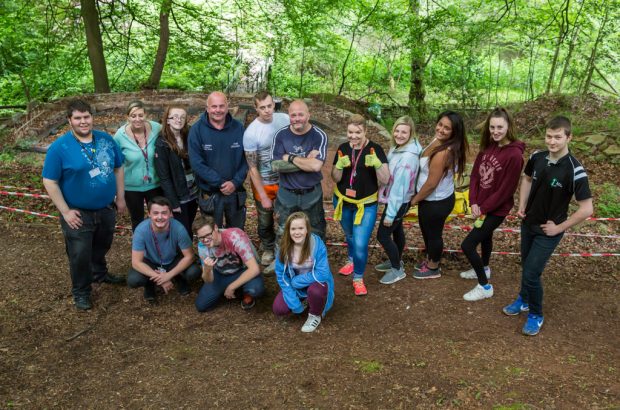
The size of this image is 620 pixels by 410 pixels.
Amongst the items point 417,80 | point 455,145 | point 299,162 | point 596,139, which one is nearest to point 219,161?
point 299,162

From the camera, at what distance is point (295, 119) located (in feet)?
13.2

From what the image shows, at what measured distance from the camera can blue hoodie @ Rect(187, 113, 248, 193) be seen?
4.22 metres

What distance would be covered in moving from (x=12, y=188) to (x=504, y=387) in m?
6.89

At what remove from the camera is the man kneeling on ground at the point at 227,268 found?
13.0 feet

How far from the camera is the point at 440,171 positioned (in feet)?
13.2

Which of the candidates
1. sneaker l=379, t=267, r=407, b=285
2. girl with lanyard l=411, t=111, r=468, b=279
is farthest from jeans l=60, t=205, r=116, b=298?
girl with lanyard l=411, t=111, r=468, b=279

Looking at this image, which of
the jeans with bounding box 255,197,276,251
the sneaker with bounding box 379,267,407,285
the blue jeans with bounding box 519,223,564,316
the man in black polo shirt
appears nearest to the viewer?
the man in black polo shirt

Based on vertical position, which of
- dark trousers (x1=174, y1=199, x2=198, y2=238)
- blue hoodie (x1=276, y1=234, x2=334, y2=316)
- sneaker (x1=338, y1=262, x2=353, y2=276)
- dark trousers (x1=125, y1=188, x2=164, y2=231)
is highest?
dark trousers (x1=125, y1=188, x2=164, y2=231)

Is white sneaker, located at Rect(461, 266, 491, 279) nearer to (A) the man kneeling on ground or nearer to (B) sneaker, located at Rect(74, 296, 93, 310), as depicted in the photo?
(A) the man kneeling on ground

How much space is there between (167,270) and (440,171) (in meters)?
2.59

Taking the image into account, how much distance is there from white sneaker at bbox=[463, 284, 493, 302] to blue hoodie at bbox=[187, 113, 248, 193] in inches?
92.5

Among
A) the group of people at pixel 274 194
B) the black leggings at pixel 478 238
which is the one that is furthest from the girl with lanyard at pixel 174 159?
the black leggings at pixel 478 238

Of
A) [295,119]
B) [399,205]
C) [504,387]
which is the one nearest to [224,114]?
[295,119]

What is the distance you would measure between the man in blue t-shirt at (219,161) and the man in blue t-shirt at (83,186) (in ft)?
2.30
